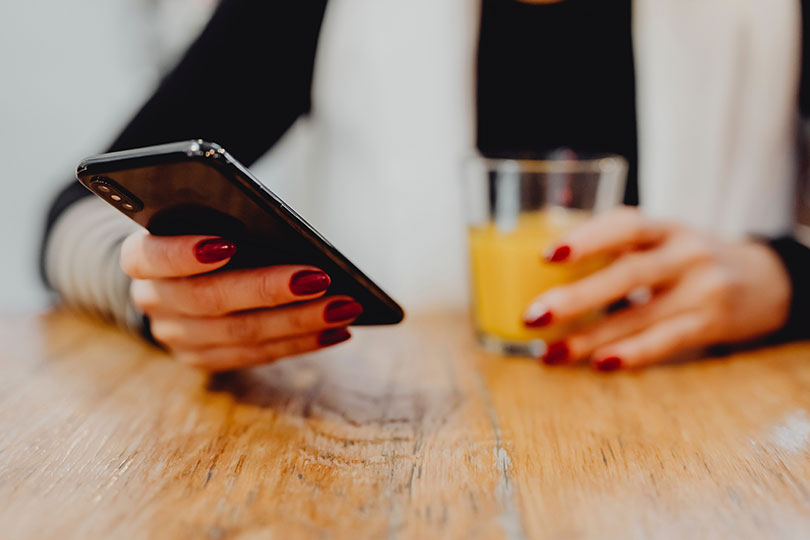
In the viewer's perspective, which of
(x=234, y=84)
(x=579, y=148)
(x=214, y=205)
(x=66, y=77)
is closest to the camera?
(x=214, y=205)

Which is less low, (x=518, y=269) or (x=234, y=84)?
(x=234, y=84)

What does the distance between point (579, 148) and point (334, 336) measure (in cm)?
58

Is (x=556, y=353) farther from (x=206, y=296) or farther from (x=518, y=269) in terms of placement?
(x=206, y=296)

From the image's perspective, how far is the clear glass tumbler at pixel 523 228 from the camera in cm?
61

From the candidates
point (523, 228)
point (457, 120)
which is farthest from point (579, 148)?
point (523, 228)

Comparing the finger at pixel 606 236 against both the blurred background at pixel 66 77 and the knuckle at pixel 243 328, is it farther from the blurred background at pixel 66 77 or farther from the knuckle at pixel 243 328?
the blurred background at pixel 66 77

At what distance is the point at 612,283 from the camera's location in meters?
0.59

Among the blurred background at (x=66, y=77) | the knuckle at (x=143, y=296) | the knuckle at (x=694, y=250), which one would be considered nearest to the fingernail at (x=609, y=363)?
the knuckle at (x=694, y=250)

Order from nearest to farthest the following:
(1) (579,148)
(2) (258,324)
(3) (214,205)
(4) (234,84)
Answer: (3) (214,205) → (2) (258,324) → (4) (234,84) → (1) (579,148)

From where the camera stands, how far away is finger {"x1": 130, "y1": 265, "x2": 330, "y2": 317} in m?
0.45

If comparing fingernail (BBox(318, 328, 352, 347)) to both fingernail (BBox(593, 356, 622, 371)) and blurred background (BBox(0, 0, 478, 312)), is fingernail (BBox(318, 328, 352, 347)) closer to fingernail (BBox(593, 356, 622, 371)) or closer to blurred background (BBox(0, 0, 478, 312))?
fingernail (BBox(593, 356, 622, 371))

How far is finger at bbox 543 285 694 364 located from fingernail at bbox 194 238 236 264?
314mm

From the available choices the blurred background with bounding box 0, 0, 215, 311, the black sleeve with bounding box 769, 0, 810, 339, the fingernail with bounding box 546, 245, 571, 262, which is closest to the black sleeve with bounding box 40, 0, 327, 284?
the fingernail with bounding box 546, 245, 571, 262

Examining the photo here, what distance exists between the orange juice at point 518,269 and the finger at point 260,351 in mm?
180
